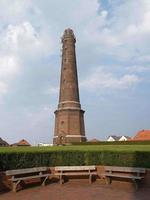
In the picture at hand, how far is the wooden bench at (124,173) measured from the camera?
1348 centimetres

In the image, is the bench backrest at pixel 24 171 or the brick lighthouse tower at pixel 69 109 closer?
the bench backrest at pixel 24 171

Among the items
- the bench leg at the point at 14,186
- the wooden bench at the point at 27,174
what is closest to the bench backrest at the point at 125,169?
the wooden bench at the point at 27,174

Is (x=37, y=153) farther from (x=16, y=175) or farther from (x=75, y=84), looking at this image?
(x=75, y=84)

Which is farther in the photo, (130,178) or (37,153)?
(37,153)

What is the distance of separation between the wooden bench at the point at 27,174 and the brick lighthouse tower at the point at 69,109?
3687 centimetres

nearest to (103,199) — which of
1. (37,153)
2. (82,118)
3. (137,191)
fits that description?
(137,191)

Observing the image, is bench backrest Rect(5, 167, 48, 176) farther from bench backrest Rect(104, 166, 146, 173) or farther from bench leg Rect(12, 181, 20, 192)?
bench backrest Rect(104, 166, 146, 173)

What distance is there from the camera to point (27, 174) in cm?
1471

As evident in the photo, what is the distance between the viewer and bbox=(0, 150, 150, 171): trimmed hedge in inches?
579

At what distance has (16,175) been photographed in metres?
14.0

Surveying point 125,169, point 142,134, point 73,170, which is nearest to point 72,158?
point 73,170

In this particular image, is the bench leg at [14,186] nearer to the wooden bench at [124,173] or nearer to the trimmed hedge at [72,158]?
the trimmed hedge at [72,158]

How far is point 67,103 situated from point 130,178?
4073 cm

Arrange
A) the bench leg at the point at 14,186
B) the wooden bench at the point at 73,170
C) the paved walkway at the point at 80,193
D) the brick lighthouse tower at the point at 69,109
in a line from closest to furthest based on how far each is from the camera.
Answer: the paved walkway at the point at 80,193
the bench leg at the point at 14,186
the wooden bench at the point at 73,170
the brick lighthouse tower at the point at 69,109
